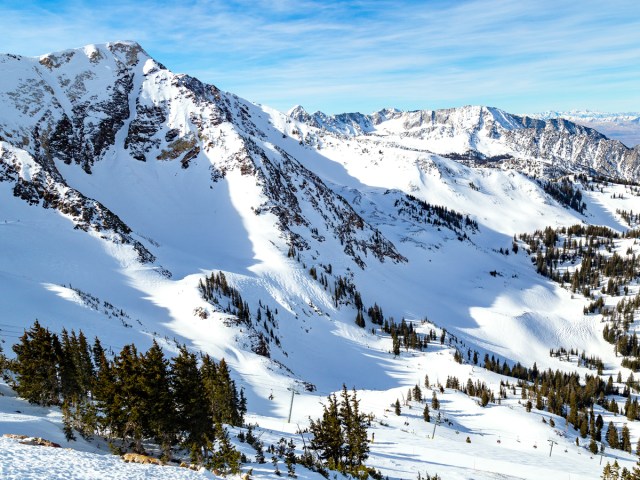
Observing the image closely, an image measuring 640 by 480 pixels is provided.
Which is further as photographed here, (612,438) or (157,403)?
(612,438)

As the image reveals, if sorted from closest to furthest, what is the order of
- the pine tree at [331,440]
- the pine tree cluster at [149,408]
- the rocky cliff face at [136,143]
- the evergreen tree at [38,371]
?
the pine tree cluster at [149,408], the pine tree at [331,440], the evergreen tree at [38,371], the rocky cliff face at [136,143]

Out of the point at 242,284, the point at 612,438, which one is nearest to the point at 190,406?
the point at 242,284

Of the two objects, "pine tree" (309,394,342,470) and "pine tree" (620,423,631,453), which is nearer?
"pine tree" (309,394,342,470)

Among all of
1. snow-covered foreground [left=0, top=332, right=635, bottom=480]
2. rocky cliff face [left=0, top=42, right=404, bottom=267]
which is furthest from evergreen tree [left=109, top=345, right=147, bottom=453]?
rocky cliff face [left=0, top=42, right=404, bottom=267]

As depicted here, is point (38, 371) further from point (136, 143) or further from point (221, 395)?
point (136, 143)

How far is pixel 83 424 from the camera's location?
107 ft

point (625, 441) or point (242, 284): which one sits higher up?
point (242, 284)

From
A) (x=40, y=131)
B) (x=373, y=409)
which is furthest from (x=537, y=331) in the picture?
(x=40, y=131)

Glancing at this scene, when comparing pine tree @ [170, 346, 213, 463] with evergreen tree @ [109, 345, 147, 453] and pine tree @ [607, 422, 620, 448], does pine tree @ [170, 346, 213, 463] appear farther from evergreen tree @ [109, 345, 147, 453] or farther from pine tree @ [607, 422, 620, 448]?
pine tree @ [607, 422, 620, 448]

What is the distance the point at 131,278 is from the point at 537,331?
154m

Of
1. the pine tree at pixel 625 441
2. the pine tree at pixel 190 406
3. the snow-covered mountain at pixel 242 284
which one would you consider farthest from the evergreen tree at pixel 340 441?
the pine tree at pixel 625 441

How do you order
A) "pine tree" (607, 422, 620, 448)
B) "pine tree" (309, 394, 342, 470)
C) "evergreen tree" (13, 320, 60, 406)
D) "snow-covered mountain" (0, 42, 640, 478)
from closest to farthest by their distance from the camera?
"pine tree" (309, 394, 342, 470) < "evergreen tree" (13, 320, 60, 406) < "snow-covered mountain" (0, 42, 640, 478) < "pine tree" (607, 422, 620, 448)

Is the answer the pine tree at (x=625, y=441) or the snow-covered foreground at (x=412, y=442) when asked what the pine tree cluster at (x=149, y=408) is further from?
the pine tree at (x=625, y=441)

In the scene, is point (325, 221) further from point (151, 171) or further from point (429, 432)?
point (429, 432)
